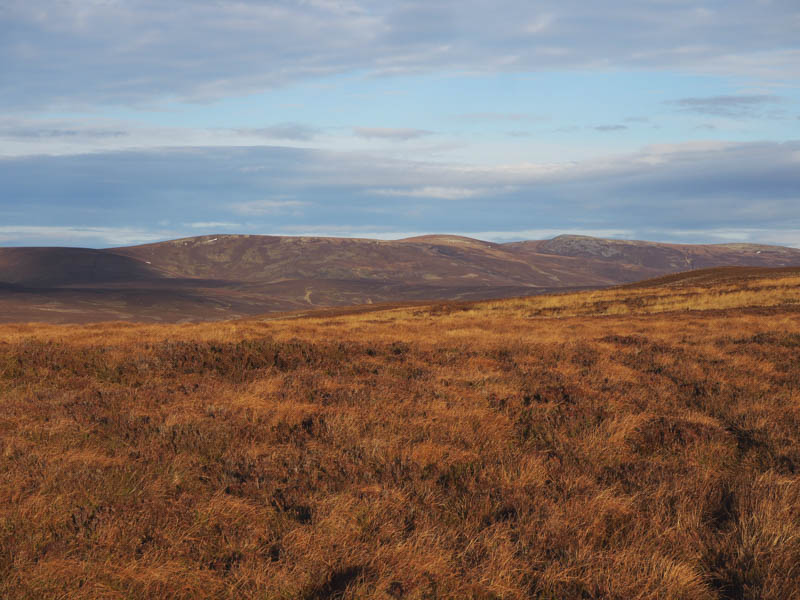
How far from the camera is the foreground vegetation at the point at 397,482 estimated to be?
370 centimetres

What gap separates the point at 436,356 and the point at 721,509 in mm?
8154

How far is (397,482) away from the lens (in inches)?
206

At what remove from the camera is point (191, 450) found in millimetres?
5992

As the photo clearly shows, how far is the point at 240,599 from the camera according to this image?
3.48 meters

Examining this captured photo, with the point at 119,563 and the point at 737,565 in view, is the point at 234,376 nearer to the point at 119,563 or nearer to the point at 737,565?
the point at 119,563

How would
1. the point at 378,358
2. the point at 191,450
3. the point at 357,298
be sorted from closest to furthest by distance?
1. the point at 191,450
2. the point at 378,358
3. the point at 357,298

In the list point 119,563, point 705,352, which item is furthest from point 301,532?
point 705,352

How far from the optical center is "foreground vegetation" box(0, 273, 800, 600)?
146 inches

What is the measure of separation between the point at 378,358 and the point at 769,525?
886 cm

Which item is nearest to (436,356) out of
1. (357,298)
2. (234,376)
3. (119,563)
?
(234,376)

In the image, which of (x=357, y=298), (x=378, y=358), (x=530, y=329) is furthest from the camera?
(x=357, y=298)

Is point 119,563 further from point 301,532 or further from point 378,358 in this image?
point 378,358

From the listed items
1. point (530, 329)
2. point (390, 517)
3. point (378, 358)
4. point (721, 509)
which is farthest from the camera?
point (530, 329)

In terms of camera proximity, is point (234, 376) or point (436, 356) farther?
point (436, 356)
